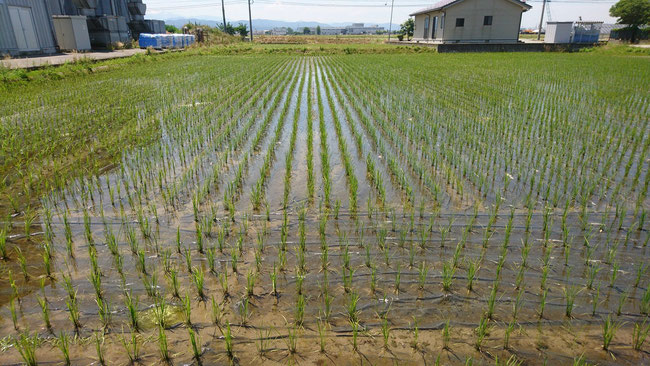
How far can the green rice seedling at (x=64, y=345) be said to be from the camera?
2275 mm

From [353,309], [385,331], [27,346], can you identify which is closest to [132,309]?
[27,346]

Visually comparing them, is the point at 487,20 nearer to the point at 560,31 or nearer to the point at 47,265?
the point at 560,31

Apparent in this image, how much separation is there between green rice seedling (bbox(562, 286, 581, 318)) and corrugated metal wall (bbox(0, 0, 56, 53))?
913 inches

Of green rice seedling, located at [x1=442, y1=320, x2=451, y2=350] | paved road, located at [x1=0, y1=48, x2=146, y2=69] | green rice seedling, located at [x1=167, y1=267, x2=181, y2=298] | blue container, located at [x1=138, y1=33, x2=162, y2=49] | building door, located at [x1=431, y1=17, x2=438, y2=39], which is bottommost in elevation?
green rice seedling, located at [x1=442, y1=320, x2=451, y2=350]

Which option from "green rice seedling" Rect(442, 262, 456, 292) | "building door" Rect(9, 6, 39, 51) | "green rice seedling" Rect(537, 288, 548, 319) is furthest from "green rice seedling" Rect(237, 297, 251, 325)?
"building door" Rect(9, 6, 39, 51)

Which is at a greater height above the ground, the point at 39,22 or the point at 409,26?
the point at 409,26

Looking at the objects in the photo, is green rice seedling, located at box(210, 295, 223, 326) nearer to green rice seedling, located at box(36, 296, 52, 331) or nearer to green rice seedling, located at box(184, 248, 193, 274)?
green rice seedling, located at box(184, 248, 193, 274)

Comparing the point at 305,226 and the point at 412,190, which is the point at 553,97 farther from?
the point at 305,226

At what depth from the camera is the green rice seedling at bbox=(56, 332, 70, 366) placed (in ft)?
7.47

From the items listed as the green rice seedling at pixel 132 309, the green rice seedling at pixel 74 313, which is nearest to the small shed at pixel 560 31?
the green rice seedling at pixel 132 309

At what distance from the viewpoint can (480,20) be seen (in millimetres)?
29094

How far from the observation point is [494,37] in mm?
29703

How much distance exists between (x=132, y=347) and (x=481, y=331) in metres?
2.13

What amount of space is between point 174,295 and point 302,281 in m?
0.94
